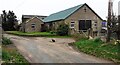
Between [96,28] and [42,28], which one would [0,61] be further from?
[42,28]

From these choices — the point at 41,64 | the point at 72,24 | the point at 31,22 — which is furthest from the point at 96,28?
the point at 41,64

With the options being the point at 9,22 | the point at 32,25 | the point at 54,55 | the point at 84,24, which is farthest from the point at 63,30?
the point at 9,22

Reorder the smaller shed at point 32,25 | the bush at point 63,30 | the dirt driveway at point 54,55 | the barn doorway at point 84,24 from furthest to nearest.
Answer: the smaller shed at point 32,25
the barn doorway at point 84,24
the bush at point 63,30
the dirt driveway at point 54,55

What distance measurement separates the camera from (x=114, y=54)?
19.0 metres

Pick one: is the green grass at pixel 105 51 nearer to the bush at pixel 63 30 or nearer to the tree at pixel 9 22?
the bush at pixel 63 30

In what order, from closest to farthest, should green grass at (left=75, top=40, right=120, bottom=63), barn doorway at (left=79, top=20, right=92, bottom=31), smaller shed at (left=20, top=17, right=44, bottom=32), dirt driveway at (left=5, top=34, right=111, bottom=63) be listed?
dirt driveway at (left=5, top=34, right=111, bottom=63) < green grass at (left=75, top=40, right=120, bottom=63) < barn doorway at (left=79, top=20, right=92, bottom=31) < smaller shed at (left=20, top=17, right=44, bottom=32)

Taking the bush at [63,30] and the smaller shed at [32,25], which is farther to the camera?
the smaller shed at [32,25]

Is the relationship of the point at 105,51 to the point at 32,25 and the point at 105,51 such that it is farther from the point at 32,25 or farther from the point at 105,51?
the point at 32,25

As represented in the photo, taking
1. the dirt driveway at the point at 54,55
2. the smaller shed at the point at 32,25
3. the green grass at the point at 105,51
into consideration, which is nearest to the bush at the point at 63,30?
the smaller shed at the point at 32,25

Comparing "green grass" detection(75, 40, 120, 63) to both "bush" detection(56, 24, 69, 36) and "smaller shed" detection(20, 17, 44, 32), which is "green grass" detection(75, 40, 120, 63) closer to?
"bush" detection(56, 24, 69, 36)

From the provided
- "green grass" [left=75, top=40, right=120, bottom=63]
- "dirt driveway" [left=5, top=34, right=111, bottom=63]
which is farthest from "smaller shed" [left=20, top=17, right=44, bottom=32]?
"green grass" [left=75, top=40, right=120, bottom=63]

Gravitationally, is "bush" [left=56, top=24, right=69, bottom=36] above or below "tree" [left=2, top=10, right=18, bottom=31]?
below

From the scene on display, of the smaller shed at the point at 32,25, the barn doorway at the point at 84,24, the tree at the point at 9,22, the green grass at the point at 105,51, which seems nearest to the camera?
the green grass at the point at 105,51

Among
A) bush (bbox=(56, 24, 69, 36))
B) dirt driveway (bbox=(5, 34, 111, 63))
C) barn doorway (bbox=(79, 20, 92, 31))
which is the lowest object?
dirt driveway (bbox=(5, 34, 111, 63))
